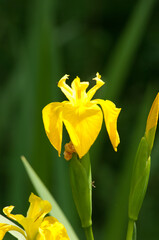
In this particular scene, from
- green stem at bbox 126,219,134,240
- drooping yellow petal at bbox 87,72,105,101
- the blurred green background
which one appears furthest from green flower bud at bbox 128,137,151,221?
the blurred green background

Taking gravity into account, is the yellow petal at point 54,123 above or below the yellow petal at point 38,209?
above

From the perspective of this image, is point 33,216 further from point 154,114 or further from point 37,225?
point 154,114

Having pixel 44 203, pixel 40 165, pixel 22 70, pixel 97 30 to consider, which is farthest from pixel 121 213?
pixel 97 30

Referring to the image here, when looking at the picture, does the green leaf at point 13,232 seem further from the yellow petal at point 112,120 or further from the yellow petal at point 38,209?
the yellow petal at point 112,120

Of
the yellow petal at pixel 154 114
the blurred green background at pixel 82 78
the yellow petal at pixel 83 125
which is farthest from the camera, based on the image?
the blurred green background at pixel 82 78

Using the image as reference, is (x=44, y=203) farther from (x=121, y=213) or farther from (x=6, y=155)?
(x=6, y=155)

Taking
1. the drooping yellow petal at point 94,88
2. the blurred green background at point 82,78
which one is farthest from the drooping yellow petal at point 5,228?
the blurred green background at point 82,78

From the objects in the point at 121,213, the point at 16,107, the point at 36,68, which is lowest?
the point at 121,213
